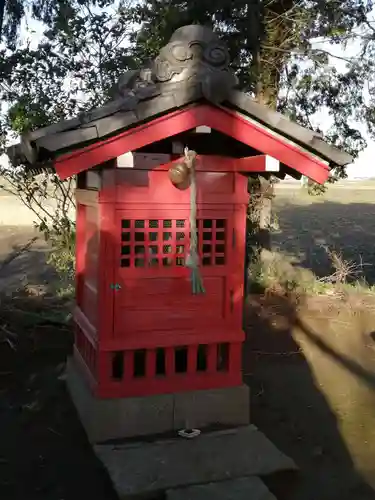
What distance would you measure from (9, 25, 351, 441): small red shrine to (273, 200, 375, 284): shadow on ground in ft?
21.7

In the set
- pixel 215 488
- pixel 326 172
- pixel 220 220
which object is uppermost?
pixel 326 172

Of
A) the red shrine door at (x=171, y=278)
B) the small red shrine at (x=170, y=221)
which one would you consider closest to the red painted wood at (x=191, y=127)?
the small red shrine at (x=170, y=221)

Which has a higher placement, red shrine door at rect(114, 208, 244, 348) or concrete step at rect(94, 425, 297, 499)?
red shrine door at rect(114, 208, 244, 348)

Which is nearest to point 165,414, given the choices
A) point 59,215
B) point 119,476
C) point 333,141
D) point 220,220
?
point 119,476

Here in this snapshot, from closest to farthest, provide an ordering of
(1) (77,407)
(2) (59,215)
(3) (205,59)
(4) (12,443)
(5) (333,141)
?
(3) (205,59) < (4) (12,443) < (1) (77,407) < (2) (59,215) < (5) (333,141)

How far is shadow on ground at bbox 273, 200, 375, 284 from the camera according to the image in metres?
16.6

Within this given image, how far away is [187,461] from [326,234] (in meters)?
20.3

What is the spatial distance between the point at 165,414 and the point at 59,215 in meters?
5.71

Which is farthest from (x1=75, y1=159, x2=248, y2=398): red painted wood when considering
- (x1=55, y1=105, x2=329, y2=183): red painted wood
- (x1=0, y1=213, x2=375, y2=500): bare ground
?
(x1=0, y1=213, x2=375, y2=500): bare ground

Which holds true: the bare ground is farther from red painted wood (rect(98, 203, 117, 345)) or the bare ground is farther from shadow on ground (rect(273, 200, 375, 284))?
shadow on ground (rect(273, 200, 375, 284))

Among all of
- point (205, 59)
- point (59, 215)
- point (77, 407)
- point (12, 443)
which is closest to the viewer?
point (205, 59)

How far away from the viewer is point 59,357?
23.5 feet

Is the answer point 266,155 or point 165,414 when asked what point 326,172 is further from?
point 165,414

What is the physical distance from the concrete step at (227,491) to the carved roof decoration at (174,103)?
104 inches
